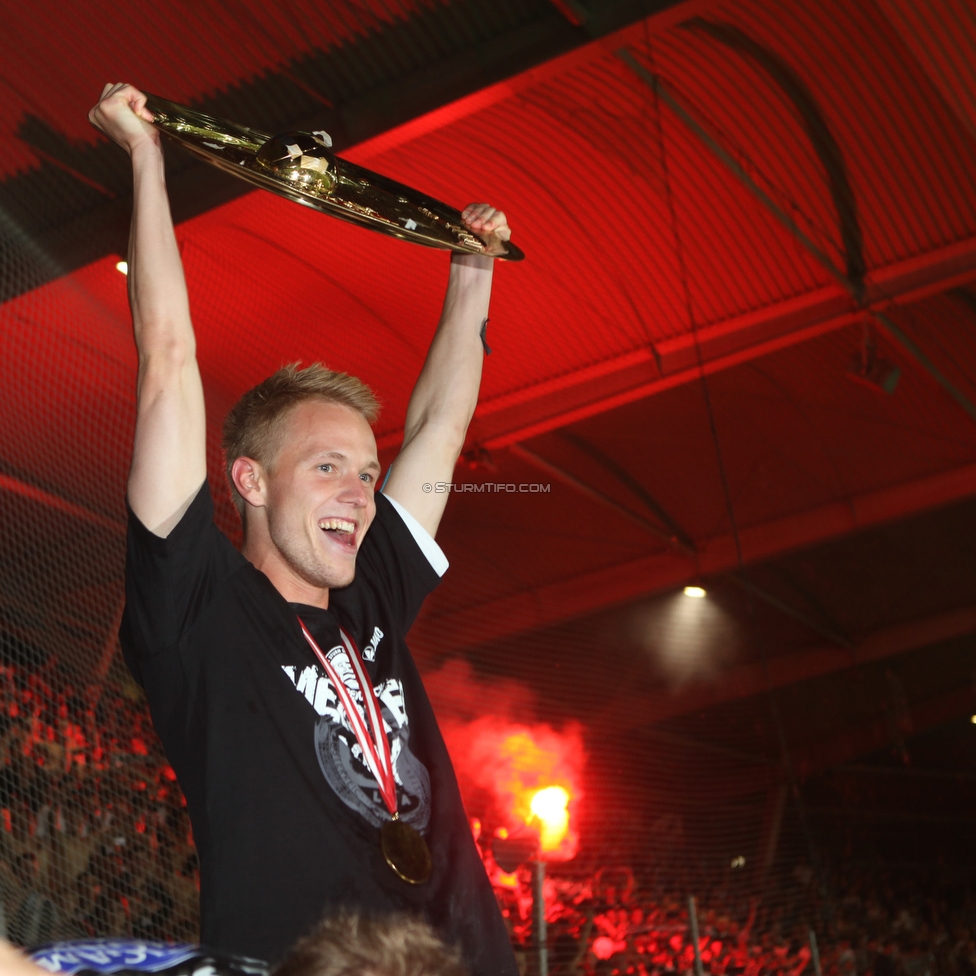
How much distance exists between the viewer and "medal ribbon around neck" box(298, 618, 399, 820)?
5.02 ft

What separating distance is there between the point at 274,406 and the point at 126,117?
0.51m

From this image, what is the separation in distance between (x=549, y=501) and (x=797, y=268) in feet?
8.71

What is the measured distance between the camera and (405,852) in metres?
1.47

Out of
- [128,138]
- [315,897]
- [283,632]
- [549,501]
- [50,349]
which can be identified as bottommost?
[315,897]

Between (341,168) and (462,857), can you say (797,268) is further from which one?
(462,857)

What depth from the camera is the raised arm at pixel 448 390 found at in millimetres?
2049

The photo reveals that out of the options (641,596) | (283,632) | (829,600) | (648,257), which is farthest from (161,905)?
(829,600)

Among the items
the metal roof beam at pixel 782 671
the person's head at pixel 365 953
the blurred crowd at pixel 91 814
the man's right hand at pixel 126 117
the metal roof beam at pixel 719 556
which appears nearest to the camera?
the person's head at pixel 365 953

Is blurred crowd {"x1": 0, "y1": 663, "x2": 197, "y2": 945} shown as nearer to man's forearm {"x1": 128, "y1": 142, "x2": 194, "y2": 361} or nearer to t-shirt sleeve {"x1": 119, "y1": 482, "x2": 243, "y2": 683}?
t-shirt sleeve {"x1": 119, "y1": 482, "x2": 243, "y2": 683}

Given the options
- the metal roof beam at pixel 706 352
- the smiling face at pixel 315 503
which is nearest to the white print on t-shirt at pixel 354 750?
the smiling face at pixel 315 503

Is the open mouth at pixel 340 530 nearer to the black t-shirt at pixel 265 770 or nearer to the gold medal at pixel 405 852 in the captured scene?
the black t-shirt at pixel 265 770

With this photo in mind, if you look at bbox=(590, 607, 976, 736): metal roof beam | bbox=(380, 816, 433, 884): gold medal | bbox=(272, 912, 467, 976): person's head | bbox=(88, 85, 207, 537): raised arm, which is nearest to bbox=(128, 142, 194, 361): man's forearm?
bbox=(88, 85, 207, 537): raised arm

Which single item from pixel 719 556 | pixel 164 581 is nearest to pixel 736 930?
pixel 719 556

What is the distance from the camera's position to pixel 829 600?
10422mm
